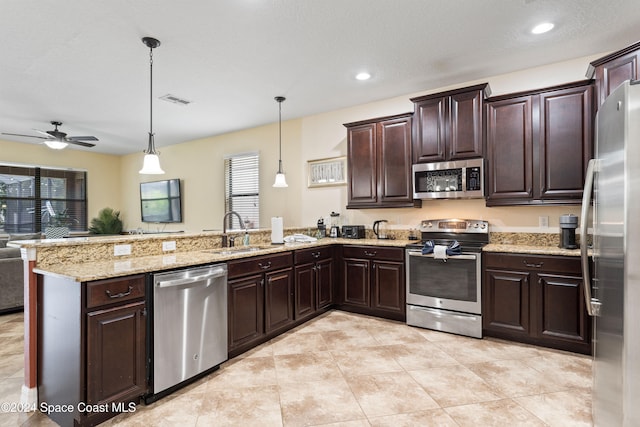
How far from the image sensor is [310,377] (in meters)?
2.50

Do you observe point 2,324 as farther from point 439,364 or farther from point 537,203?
point 537,203

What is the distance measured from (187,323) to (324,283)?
6.32 feet

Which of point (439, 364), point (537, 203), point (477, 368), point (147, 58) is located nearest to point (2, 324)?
point (147, 58)

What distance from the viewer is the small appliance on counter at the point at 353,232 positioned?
4375 mm

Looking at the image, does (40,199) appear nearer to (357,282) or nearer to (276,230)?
(276,230)

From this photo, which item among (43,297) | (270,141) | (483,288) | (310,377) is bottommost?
(310,377)

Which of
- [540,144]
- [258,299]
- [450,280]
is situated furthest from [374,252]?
[540,144]

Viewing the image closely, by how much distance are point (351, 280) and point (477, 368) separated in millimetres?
1704

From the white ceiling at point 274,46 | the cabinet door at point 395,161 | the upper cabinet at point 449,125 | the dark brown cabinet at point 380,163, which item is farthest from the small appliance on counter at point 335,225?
the white ceiling at point 274,46

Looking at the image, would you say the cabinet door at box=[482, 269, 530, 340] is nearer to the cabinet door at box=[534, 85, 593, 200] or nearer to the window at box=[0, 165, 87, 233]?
the cabinet door at box=[534, 85, 593, 200]

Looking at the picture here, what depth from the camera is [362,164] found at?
13.9 feet

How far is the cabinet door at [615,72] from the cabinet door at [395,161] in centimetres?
173

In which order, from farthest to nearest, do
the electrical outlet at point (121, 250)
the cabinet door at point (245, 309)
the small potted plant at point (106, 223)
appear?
the small potted plant at point (106, 223) → the cabinet door at point (245, 309) → the electrical outlet at point (121, 250)

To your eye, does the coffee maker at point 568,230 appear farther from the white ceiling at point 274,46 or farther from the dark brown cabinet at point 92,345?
the dark brown cabinet at point 92,345
